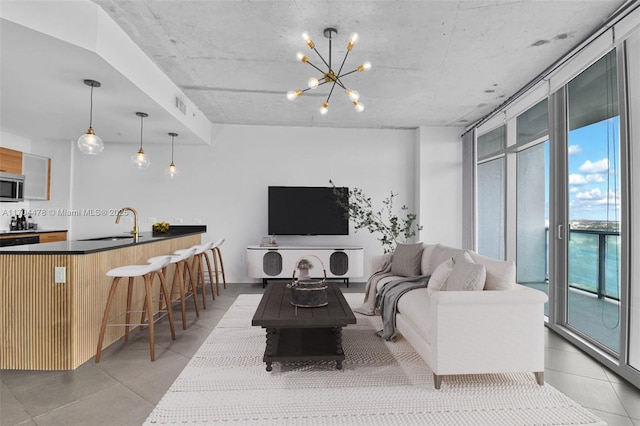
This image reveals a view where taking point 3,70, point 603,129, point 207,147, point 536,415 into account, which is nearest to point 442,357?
point 536,415

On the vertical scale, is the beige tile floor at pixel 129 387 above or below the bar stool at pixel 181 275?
below

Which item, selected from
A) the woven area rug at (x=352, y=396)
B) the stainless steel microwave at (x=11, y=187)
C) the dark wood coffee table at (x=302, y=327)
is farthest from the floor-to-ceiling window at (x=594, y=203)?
the stainless steel microwave at (x=11, y=187)

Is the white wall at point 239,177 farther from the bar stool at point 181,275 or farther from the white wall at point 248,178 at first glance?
the bar stool at point 181,275

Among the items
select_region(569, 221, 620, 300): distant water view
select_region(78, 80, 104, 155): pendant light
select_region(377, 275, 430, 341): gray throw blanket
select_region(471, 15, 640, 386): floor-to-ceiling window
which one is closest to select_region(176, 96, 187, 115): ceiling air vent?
select_region(78, 80, 104, 155): pendant light

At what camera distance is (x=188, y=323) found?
3656mm

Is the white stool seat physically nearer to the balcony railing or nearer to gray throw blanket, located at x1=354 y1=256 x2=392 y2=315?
gray throw blanket, located at x1=354 y1=256 x2=392 y2=315

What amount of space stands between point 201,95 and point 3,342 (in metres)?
3.27

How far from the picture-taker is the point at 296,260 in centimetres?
549

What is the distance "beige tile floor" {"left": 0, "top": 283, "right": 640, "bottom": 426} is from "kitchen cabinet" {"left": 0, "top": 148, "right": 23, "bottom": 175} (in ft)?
12.0

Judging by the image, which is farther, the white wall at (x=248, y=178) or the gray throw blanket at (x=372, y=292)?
the white wall at (x=248, y=178)

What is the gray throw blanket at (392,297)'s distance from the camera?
3129mm

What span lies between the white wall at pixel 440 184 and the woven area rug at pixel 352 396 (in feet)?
11.2

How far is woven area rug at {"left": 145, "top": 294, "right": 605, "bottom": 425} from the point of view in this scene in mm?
1938

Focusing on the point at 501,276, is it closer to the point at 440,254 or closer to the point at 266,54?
the point at 440,254
